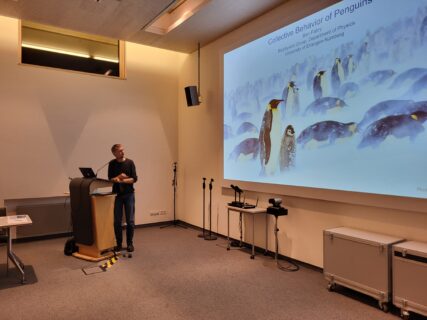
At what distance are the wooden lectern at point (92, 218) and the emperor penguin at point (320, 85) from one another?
298cm

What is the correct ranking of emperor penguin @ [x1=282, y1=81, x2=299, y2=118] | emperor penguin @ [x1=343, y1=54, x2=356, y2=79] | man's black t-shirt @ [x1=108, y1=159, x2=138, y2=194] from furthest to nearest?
Result: man's black t-shirt @ [x1=108, y1=159, x2=138, y2=194] < emperor penguin @ [x1=282, y1=81, x2=299, y2=118] < emperor penguin @ [x1=343, y1=54, x2=356, y2=79]

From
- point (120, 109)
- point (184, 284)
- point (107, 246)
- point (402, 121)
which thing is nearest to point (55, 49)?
point (120, 109)

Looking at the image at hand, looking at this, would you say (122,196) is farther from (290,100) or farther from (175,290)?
(290,100)

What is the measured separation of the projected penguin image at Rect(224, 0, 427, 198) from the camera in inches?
123

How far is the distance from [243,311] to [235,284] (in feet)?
2.12

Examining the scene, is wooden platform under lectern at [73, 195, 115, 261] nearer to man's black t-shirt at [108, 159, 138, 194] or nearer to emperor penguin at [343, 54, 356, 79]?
man's black t-shirt at [108, 159, 138, 194]

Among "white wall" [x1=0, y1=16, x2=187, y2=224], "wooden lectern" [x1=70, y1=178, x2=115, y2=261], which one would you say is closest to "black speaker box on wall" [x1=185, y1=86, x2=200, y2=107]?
"white wall" [x1=0, y1=16, x2=187, y2=224]

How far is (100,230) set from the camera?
454 cm

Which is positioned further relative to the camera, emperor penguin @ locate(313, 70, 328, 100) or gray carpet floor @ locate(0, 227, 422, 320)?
emperor penguin @ locate(313, 70, 328, 100)

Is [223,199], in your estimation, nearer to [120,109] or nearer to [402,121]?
[120,109]

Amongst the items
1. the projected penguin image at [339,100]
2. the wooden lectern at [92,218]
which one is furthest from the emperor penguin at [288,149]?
the wooden lectern at [92,218]

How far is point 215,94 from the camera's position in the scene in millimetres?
5898

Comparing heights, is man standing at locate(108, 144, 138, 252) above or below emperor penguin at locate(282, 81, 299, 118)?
below

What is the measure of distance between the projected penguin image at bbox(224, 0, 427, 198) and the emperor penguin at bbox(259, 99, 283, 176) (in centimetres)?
1
